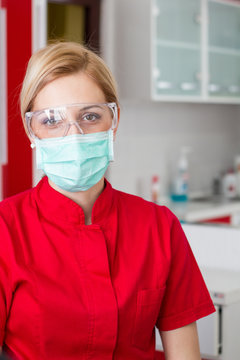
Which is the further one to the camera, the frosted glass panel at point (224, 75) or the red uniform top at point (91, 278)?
the frosted glass panel at point (224, 75)

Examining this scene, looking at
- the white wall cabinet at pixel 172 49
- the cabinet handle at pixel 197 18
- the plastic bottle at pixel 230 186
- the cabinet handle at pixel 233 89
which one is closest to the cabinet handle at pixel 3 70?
the white wall cabinet at pixel 172 49

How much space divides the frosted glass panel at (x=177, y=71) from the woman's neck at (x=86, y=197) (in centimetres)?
211

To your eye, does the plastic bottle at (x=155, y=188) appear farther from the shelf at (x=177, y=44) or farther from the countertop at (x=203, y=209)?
the shelf at (x=177, y=44)

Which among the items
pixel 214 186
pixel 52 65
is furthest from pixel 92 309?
pixel 214 186

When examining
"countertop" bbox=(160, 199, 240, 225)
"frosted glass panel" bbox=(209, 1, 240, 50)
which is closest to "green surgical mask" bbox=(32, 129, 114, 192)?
"countertop" bbox=(160, 199, 240, 225)

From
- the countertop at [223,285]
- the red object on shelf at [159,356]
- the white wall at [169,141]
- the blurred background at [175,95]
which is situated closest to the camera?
the red object on shelf at [159,356]

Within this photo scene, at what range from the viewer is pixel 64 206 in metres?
1.30

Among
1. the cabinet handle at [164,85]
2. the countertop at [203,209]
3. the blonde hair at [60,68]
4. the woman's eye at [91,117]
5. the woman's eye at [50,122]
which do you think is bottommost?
the countertop at [203,209]

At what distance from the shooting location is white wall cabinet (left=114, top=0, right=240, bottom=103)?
11.1ft

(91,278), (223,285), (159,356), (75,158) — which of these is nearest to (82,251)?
(91,278)

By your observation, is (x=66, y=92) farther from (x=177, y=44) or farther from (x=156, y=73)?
(x=177, y=44)

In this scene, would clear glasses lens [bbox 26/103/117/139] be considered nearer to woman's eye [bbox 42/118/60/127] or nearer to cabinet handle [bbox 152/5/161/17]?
→ woman's eye [bbox 42/118/60/127]

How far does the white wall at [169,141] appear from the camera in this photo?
3.65 metres

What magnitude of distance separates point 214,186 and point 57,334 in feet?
10.4
